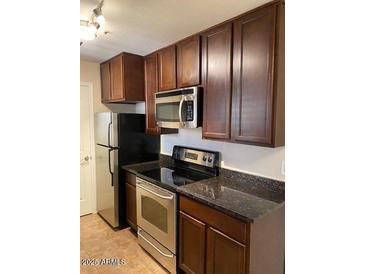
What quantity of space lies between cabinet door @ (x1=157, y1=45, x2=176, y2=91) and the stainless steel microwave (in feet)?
0.35

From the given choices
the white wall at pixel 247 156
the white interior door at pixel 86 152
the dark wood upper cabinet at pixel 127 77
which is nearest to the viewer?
Answer: the white wall at pixel 247 156

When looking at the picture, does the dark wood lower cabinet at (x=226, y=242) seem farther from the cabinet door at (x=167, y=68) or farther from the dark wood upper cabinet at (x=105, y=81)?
the dark wood upper cabinet at (x=105, y=81)

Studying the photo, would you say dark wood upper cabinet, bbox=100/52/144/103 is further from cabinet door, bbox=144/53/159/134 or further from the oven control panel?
the oven control panel

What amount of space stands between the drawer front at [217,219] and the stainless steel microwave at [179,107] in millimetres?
744

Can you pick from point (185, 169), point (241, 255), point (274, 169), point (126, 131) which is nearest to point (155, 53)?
point (126, 131)

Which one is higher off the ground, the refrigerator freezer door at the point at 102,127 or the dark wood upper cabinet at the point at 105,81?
the dark wood upper cabinet at the point at 105,81

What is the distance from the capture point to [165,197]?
205cm

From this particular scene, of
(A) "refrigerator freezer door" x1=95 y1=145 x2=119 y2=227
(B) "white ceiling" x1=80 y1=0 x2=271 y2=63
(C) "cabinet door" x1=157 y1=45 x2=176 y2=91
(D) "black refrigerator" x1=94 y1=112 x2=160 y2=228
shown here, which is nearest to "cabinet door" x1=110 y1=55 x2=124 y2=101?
(D) "black refrigerator" x1=94 y1=112 x2=160 y2=228

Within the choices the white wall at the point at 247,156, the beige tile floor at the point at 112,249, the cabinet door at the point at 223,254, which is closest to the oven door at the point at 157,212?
the beige tile floor at the point at 112,249

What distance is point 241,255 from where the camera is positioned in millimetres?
1443

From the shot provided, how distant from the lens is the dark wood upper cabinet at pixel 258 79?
1.50m

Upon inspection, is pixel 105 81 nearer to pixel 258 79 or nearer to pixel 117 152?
pixel 117 152
